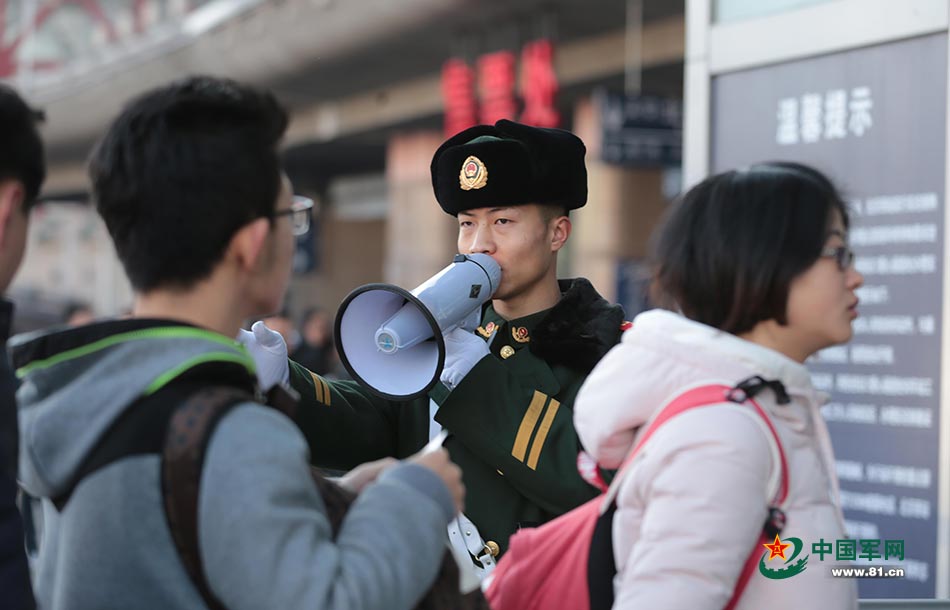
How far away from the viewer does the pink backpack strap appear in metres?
1.46

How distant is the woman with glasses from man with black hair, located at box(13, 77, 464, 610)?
27cm

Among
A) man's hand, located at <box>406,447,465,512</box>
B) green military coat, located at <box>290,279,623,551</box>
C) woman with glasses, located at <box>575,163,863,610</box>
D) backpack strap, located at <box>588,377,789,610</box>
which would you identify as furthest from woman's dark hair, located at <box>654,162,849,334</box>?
green military coat, located at <box>290,279,623,551</box>

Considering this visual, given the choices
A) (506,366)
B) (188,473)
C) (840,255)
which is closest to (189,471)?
(188,473)

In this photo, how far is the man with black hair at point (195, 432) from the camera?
1.26m

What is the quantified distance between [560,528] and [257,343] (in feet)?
2.77

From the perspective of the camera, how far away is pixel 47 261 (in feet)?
92.4

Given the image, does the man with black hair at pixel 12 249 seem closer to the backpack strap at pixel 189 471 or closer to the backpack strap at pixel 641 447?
the backpack strap at pixel 189 471

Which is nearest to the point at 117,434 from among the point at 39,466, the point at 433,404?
the point at 39,466

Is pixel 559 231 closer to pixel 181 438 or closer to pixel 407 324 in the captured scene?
pixel 407 324

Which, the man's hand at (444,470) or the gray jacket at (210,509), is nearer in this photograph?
the gray jacket at (210,509)

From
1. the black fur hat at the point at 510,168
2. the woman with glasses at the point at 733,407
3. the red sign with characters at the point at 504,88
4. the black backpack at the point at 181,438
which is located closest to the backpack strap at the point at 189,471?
the black backpack at the point at 181,438

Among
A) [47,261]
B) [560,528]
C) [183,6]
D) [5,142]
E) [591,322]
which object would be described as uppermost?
[183,6]

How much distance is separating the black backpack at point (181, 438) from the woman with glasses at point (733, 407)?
534 millimetres

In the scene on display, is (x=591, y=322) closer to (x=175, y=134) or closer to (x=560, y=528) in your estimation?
(x=560, y=528)
